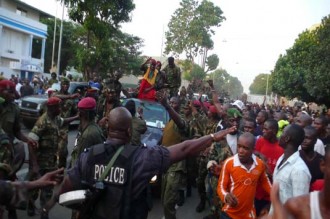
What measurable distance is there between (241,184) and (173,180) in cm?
170

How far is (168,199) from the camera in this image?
5582 mm

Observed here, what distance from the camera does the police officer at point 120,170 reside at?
2795mm

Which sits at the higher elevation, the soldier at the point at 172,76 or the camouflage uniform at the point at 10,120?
the soldier at the point at 172,76

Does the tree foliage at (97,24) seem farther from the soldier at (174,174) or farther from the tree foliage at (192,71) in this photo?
the tree foliage at (192,71)

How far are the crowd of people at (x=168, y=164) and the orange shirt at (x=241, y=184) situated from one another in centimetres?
1

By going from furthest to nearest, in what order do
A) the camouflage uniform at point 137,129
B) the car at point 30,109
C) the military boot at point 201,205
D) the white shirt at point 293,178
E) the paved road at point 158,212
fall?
the car at point 30,109 → the military boot at point 201,205 → the camouflage uniform at point 137,129 → the paved road at point 158,212 → the white shirt at point 293,178

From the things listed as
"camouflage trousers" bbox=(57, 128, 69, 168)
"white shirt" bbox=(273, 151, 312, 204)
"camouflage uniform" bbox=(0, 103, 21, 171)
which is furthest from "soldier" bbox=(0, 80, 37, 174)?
"white shirt" bbox=(273, 151, 312, 204)

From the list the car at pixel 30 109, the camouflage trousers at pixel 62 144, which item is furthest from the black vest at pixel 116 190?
the car at pixel 30 109

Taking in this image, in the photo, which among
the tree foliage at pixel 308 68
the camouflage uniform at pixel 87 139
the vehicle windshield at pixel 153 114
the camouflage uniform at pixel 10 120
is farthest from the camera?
the tree foliage at pixel 308 68

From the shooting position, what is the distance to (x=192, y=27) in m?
44.1

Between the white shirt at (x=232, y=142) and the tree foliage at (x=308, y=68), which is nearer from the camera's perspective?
the white shirt at (x=232, y=142)

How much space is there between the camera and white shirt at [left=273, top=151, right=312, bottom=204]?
3.34 meters

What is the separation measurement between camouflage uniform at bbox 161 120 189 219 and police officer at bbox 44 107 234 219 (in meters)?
2.67

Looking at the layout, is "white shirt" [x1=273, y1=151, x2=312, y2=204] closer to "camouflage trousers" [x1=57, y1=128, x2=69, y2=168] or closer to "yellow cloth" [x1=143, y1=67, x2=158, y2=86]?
"camouflage trousers" [x1=57, y1=128, x2=69, y2=168]
